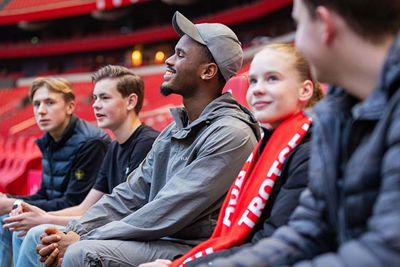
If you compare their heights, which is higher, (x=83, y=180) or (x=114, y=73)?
→ (x=114, y=73)

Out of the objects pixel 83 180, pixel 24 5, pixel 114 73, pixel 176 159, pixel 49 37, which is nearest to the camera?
pixel 176 159

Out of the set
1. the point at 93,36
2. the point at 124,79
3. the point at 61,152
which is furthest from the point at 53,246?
the point at 93,36

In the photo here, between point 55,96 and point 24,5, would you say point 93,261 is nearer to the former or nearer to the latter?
point 55,96

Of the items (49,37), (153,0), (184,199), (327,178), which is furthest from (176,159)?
(49,37)

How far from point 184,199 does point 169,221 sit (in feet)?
0.42

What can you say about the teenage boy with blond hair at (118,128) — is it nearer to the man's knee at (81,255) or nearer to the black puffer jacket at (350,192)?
the man's knee at (81,255)

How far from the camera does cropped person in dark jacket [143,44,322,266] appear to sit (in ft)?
5.97

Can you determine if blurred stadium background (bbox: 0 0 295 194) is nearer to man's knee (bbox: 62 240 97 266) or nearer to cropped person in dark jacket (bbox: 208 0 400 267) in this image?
man's knee (bbox: 62 240 97 266)

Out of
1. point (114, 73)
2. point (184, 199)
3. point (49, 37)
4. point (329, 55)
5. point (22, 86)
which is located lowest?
point (184, 199)

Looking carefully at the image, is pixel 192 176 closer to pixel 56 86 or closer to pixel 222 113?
pixel 222 113

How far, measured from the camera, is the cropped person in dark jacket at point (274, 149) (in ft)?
5.97

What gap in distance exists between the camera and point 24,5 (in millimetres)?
28312

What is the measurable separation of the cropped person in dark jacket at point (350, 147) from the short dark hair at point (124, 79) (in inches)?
91.8

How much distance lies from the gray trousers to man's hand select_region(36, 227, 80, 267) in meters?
0.21
